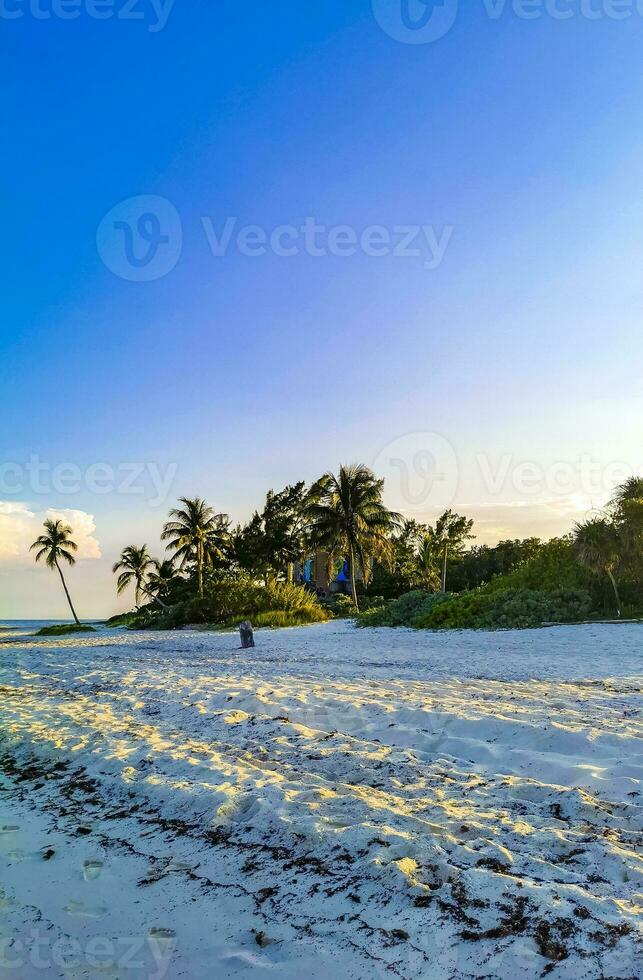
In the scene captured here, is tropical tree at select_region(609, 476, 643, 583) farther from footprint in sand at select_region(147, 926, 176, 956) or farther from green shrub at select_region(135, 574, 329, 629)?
footprint in sand at select_region(147, 926, 176, 956)

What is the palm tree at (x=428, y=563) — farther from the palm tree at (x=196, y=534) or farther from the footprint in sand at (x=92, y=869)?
the footprint in sand at (x=92, y=869)

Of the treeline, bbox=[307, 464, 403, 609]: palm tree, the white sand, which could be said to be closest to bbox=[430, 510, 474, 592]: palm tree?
the treeline

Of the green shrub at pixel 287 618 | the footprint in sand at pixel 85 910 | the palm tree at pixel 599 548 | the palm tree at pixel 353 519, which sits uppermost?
the palm tree at pixel 353 519

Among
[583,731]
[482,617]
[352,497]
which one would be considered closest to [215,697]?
[583,731]

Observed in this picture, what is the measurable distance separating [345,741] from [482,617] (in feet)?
43.9

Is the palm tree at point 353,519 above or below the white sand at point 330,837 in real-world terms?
above

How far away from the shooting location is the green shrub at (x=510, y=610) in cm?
1683

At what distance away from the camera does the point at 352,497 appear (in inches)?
1308

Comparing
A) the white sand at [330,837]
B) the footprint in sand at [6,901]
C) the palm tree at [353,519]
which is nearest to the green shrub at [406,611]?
the palm tree at [353,519]

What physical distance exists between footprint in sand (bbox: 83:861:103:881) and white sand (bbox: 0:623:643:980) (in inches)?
1.3

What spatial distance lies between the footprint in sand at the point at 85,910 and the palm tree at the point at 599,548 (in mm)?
17573

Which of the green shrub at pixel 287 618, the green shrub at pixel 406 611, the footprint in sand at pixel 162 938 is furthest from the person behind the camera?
the green shrub at pixel 287 618

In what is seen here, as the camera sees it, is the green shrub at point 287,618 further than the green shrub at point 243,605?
No

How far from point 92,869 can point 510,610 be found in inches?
618
